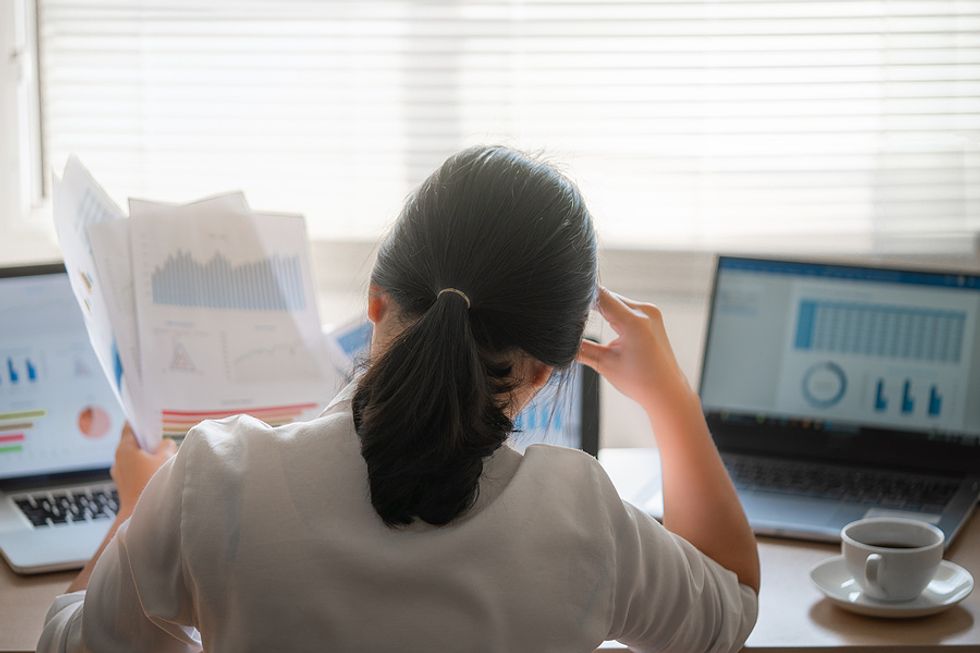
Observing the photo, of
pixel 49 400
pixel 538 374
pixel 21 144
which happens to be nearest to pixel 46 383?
pixel 49 400

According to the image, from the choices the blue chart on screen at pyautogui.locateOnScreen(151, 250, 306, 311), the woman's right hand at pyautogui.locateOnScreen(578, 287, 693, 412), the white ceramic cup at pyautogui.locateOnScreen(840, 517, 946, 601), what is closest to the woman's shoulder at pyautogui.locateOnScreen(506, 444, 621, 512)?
the woman's right hand at pyautogui.locateOnScreen(578, 287, 693, 412)

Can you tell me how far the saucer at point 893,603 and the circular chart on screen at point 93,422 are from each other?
952 mm

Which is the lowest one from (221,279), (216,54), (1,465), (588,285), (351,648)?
(1,465)

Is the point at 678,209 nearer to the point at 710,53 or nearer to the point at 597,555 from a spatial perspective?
the point at 710,53

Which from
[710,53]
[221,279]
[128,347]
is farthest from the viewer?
[710,53]

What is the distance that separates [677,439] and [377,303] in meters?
0.35

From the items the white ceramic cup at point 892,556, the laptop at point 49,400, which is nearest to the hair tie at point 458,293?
the white ceramic cup at point 892,556

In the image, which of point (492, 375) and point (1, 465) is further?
point (1, 465)

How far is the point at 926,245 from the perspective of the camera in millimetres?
2111

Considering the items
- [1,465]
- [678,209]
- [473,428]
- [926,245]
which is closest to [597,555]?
[473,428]

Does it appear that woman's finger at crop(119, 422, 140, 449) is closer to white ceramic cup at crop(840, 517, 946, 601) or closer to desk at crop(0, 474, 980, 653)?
desk at crop(0, 474, 980, 653)

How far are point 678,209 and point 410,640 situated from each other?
141cm

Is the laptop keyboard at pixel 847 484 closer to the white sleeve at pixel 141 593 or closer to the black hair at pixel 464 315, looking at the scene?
the black hair at pixel 464 315

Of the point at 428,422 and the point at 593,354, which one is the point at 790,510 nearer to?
the point at 593,354
